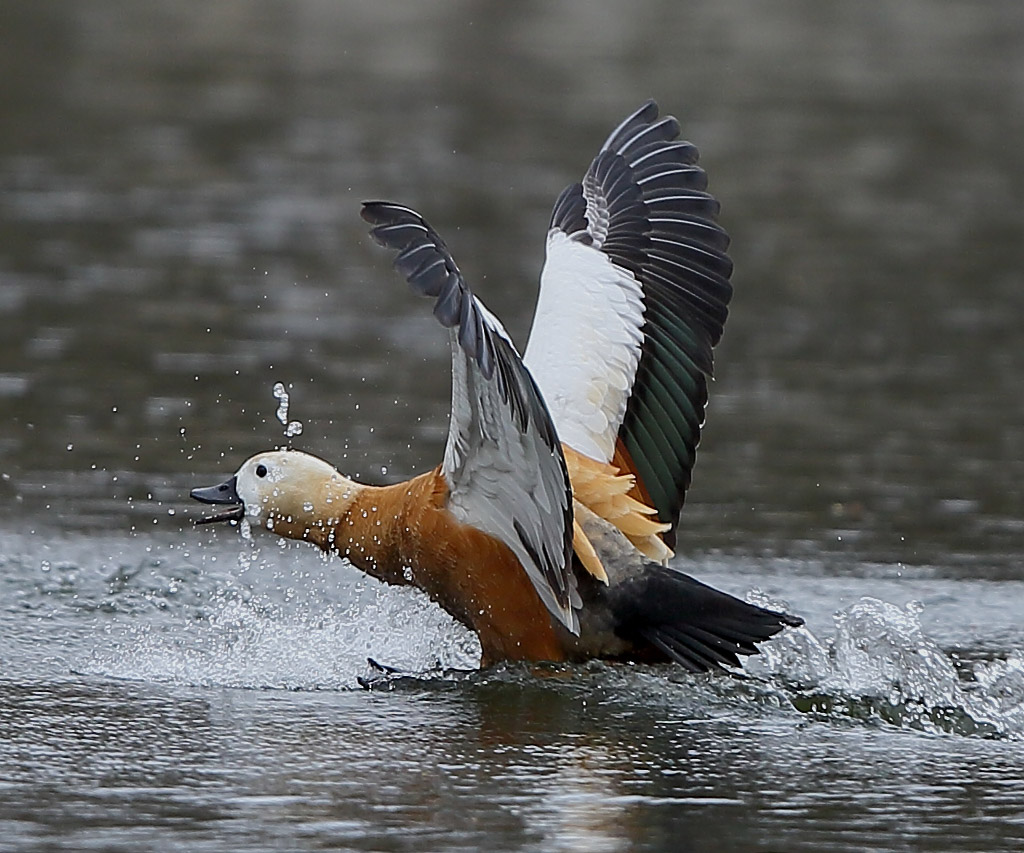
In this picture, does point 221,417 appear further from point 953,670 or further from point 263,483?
point 953,670

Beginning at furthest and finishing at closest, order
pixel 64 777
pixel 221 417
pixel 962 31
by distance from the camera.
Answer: pixel 962 31
pixel 221 417
pixel 64 777

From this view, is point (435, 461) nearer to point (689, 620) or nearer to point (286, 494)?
point (286, 494)

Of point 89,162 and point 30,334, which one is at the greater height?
point 89,162

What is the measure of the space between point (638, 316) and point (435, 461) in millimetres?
2114

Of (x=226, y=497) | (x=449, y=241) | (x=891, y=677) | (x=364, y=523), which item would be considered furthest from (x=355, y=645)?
(x=449, y=241)

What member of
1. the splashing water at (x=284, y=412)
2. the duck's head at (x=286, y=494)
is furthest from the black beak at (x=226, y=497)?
the splashing water at (x=284, y=412)

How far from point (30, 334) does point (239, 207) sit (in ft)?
14.6

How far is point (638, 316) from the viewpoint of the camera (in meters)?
7.51

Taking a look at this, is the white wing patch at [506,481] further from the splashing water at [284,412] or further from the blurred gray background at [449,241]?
the blurred gray background at [449,241]

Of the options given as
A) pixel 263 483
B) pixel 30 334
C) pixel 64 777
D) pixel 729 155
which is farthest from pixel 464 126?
pixel 64 777

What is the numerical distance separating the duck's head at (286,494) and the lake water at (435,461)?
40 cm

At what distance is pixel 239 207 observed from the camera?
15.7m

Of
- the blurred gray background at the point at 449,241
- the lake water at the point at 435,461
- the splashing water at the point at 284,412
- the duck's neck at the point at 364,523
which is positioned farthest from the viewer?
the blurred gray background at the point at 449,241

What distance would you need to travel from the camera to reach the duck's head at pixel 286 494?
23.2 ft
